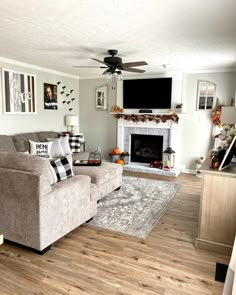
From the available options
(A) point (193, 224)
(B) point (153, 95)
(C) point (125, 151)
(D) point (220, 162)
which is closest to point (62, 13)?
(D) point (220, 162)

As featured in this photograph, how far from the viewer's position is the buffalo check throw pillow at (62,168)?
277 cm

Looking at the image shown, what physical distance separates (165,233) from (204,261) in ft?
2.09

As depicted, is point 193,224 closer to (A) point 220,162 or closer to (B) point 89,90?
(A) point 220,162

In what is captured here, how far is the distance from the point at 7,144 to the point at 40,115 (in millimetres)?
1397

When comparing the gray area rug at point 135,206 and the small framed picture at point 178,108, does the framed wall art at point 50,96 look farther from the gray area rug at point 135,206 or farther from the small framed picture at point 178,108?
the small framed picture at point 178,108

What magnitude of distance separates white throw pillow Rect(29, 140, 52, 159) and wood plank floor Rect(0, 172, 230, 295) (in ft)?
6.89

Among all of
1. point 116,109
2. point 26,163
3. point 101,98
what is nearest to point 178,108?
point 116,109

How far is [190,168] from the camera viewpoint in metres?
5.94

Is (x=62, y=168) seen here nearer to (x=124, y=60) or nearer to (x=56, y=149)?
(x=56, y=149)

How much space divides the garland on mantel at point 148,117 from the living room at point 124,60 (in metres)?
1.05

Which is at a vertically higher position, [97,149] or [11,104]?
[11,104]

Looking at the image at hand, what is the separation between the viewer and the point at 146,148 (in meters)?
6.42

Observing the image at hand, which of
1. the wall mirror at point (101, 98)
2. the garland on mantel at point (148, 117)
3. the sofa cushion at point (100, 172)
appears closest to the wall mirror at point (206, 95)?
the garland on mantel at point (148, 117)

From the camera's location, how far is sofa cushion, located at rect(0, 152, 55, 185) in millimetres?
2340
